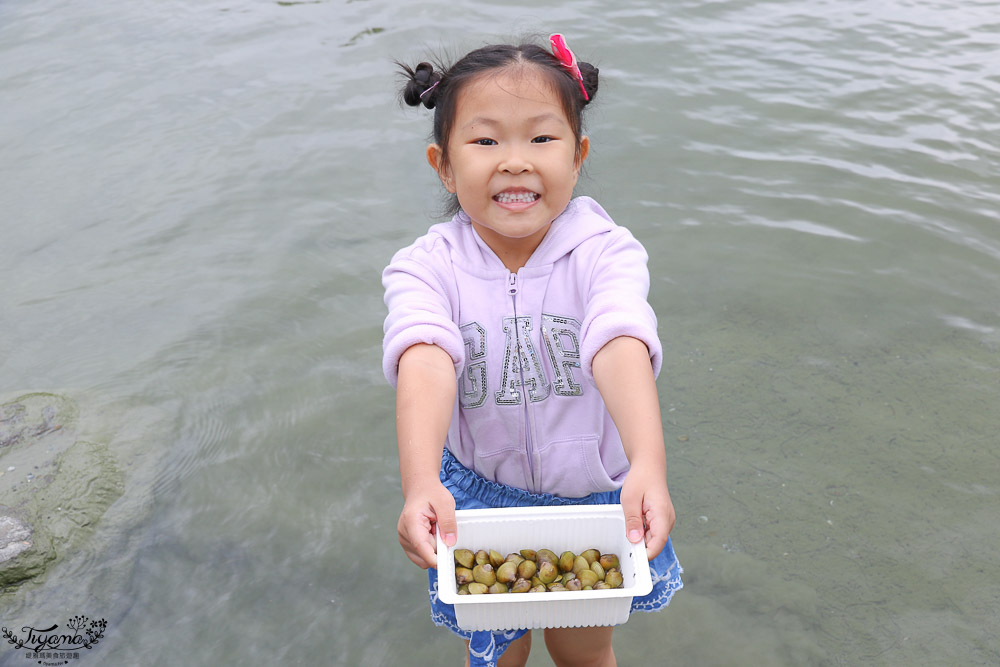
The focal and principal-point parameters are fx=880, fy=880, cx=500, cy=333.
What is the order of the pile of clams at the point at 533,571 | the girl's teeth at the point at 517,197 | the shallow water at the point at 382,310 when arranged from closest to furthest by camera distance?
the pile of clams at the point at 533,571 → the girl's teeth at the point at 517,197 → the shallow water at the point at 382,310

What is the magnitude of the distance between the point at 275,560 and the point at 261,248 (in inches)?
82.6

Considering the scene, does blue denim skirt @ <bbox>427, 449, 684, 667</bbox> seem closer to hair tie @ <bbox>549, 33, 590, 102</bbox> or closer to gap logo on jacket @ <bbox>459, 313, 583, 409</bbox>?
gap logo on jacket @ <bbox>459, 313, 583, 409</bbox>

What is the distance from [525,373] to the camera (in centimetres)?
190

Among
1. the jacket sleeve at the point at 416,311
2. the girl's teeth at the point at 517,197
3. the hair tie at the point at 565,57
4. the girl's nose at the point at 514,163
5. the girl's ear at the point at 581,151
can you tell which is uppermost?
the hair tie at the point at 565,57

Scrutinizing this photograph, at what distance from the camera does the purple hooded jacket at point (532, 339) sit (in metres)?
1.89

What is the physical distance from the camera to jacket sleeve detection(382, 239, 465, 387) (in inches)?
68.2

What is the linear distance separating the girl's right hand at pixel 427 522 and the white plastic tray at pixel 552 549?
2 cm

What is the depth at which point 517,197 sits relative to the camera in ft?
6.07

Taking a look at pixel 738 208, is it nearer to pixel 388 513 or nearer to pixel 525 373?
pixel 388 513

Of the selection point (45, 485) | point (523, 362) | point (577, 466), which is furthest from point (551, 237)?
point (45, 485)

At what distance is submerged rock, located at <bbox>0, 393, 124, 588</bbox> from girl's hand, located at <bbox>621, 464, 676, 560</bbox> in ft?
7.19

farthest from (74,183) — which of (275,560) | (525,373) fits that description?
(525,373)

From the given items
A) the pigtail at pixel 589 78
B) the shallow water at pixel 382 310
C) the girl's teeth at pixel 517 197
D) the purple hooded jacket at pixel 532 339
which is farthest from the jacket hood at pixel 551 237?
the shallow water at pixel 382 310

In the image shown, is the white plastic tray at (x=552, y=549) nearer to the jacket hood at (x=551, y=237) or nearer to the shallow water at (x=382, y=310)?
the jacket hood at (x=551, y=237)
